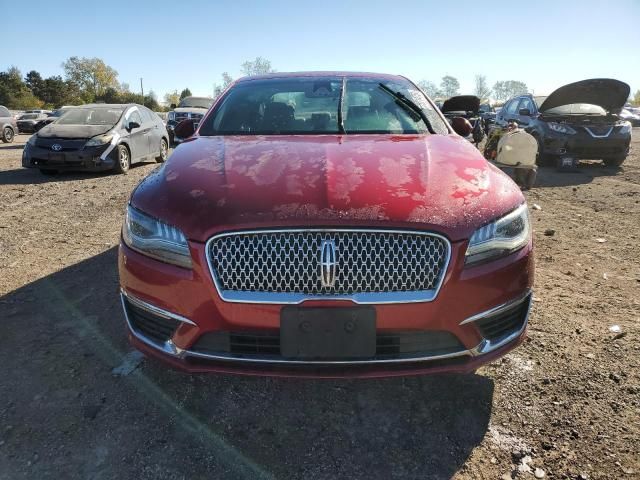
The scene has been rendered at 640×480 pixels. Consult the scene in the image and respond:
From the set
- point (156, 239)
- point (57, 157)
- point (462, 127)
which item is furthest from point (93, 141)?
point (156, 239)

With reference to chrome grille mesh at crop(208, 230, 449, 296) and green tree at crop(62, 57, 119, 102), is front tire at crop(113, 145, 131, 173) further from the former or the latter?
green tree at crop(62, 57, 119, 102)

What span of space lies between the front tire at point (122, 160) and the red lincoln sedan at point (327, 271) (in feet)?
25.3

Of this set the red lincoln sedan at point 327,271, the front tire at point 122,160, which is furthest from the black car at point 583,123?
the red lincoln sedan at point 327,271

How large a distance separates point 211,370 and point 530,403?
1.48 metres

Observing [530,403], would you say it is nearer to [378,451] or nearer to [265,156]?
[378,451]

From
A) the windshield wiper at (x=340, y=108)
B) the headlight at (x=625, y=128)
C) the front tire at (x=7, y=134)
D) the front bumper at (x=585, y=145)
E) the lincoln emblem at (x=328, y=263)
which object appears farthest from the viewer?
the front tire at (x=7, y=134)

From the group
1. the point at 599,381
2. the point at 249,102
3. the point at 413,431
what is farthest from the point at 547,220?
the point at 413,431

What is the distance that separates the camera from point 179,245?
188 centimetres

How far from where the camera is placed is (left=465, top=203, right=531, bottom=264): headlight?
187cm

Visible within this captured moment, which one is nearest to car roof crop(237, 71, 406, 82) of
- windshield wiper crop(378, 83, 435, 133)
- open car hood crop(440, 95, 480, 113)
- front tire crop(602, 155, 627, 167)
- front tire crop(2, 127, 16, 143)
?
windshield wiper crop(378, 83, 435, 133)

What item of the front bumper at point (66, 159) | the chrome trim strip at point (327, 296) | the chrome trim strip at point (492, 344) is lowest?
the front bumper at point (66, 159)

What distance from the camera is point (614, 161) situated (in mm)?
9969

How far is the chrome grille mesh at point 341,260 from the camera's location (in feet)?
5.88

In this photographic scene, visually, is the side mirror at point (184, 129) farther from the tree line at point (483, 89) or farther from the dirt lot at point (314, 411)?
the tree line at point (483, 89)
